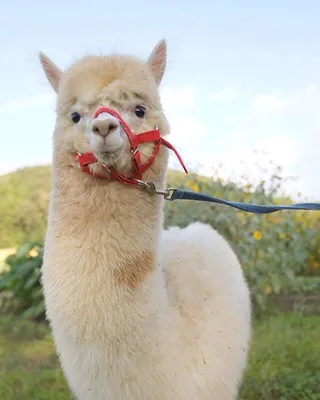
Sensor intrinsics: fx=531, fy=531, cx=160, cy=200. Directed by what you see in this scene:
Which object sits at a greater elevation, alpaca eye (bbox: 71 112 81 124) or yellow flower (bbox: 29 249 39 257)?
alpaca eye (bbox: 71 112 81 124)

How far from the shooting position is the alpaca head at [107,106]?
78.2 inches

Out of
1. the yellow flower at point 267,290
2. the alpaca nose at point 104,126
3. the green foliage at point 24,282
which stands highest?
the alpaca nose at point 104,126

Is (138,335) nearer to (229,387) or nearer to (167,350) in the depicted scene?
(167,350)

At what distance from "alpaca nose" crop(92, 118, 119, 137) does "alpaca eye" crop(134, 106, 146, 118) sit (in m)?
0.25

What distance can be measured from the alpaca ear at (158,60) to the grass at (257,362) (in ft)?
8.36

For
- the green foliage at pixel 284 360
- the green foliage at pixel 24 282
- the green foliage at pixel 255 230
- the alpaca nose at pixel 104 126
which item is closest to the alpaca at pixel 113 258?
the alpaca nose at pixel 104 126

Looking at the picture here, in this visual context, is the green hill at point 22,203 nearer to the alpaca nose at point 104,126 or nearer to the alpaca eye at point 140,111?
the alpaca eye at point 140,111

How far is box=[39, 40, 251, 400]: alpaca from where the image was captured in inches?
80.4

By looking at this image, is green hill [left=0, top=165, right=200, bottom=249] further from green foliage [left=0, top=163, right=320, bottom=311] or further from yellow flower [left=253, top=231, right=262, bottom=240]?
yellow flower [left=253, top=231, right=262, bottom=240]

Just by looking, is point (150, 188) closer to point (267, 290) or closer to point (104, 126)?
point (104, 126)

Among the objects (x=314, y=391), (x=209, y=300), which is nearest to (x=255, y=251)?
(x=314, y=391)

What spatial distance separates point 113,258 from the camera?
2.04 meters

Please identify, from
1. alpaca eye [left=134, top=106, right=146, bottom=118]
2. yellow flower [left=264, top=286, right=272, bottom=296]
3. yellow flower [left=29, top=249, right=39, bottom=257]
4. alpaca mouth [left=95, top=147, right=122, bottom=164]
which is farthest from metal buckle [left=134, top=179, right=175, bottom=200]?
yellow flower [left=29, top=249, right=39, bottom=257]

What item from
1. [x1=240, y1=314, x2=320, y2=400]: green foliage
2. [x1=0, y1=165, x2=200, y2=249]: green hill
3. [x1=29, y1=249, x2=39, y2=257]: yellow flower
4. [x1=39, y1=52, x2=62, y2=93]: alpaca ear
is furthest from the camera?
[x1=0, y1=165, x2=200, y2=249]: green hill
